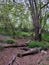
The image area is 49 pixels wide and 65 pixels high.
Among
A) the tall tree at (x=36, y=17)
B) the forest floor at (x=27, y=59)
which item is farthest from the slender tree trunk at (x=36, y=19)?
the forest floor at (x=27, y=59)

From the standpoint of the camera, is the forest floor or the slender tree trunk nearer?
the forest floor

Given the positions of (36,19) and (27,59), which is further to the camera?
(36,19)

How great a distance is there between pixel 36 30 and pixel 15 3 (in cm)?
248

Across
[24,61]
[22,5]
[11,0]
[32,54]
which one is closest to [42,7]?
[22,5]

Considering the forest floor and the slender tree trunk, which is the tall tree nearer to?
the slender tree trunk

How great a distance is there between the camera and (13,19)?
551 inches

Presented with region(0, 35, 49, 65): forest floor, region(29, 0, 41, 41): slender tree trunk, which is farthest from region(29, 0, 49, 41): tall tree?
region(0, 35, 49, 65): forest floor

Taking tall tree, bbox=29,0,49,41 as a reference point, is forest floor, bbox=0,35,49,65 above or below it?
below

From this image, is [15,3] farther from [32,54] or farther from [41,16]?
[32,54]

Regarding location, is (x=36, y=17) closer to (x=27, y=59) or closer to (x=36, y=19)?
(x=36, y=19)

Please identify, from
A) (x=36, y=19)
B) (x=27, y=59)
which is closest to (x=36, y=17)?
(x=36, y=19)

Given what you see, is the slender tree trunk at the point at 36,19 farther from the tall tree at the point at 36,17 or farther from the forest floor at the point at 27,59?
the forest floor at the point at 27,59

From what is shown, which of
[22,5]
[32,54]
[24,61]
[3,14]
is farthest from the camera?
[22,5]

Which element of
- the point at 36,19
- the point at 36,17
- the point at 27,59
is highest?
the point at 36,17
